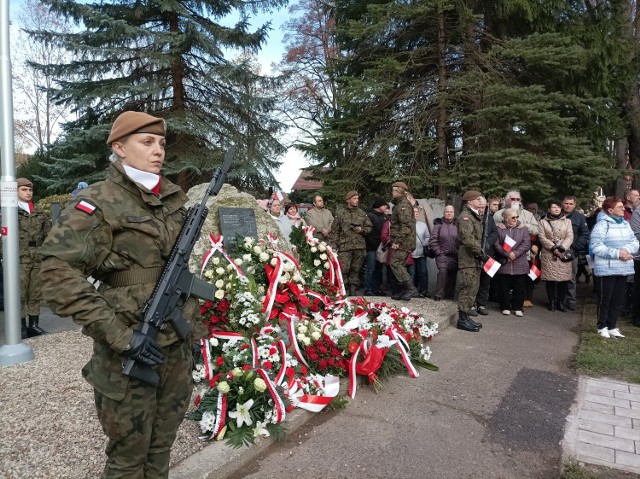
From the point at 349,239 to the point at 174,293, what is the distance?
6.53 metres

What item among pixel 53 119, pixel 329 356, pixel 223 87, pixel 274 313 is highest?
pixel 53 119

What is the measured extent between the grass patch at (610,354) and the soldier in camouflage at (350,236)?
3711mm

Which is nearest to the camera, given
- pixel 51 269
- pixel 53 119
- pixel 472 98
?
pixel 51 269

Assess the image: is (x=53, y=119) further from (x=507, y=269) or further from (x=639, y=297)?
(x=639, y=297)

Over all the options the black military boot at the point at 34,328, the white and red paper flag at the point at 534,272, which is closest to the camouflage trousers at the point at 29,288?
the black military boot at the point at 34,328

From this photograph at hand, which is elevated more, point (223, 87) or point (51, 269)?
point (223, 87)

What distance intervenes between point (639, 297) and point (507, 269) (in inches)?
75.3

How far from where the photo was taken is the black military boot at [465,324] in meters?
6.82

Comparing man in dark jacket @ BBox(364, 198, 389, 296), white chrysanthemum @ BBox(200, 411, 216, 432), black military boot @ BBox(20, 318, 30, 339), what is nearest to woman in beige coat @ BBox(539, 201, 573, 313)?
man in dark jacket @ BBox(364, 198, 389, 296)

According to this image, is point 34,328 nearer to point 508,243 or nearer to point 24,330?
point 24,330

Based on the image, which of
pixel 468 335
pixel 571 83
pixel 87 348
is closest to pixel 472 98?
pixel 571 83

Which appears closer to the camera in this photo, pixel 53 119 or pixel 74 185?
pixel 74 185

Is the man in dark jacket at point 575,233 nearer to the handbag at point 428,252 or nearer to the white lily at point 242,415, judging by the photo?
the handbag at point 428,252

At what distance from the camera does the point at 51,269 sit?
192cm
